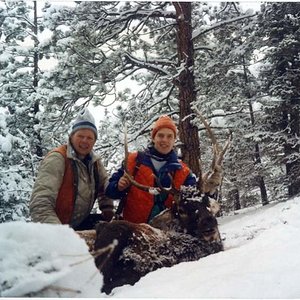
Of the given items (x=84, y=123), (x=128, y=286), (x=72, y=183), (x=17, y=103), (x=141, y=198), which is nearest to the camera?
(x=128, y=286)

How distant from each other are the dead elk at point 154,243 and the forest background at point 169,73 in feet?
4.66

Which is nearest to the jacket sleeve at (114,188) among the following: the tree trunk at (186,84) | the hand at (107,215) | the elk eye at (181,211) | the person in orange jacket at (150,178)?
the person in orange jacket at (150,178)

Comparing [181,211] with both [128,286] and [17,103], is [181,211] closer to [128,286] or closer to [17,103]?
[128,286]

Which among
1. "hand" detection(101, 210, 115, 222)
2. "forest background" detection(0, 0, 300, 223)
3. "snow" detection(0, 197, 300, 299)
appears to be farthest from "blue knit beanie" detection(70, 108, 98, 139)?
"forest background" detection(0, 0, 300, 223)

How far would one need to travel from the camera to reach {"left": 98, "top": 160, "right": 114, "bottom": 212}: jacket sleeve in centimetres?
243

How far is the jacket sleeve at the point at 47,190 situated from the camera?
2039 mm

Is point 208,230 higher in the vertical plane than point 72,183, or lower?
lower

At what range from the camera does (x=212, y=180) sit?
95.0 inches

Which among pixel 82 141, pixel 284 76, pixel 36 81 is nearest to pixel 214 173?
pixel 82 141

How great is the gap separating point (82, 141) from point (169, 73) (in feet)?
7.13

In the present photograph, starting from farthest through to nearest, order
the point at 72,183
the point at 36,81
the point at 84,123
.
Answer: the point at 36,81 < the point at 84,123 < the point at 72,183

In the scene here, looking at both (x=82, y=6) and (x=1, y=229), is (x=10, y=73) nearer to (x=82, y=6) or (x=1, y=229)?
(x=82, y=6)

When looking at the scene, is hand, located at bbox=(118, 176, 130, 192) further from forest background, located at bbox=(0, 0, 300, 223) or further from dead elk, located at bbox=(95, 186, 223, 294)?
forest background, located at bbox=(0, 0, 300, 223)

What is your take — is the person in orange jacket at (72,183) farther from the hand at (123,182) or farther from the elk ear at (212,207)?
the elk ear at (212,207)
